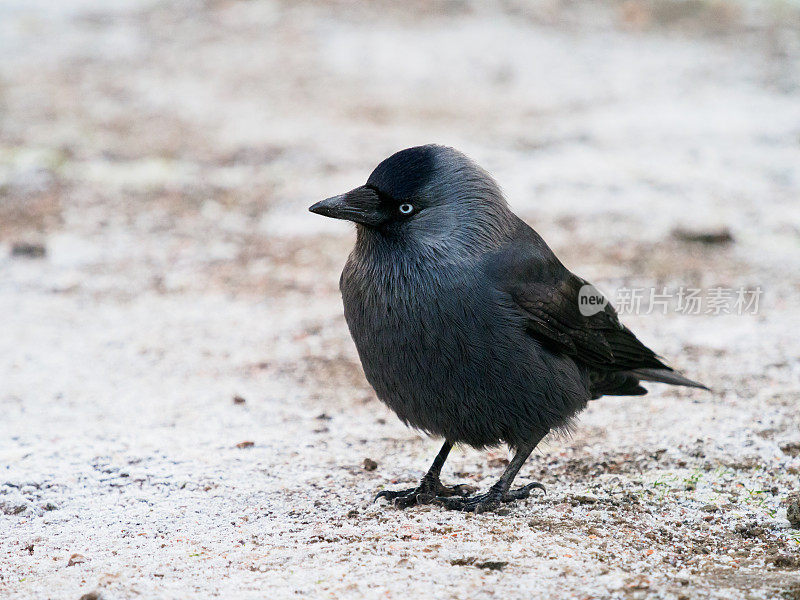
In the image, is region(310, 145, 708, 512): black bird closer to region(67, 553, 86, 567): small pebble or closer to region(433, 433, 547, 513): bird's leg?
region(433, 433, 547, 513): bird's leg

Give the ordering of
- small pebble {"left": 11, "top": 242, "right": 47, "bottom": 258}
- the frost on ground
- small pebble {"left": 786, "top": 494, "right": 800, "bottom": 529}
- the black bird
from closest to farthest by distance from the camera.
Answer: the frost on ground, small pebble {"left": 786, "top": 494, "right": 800, "bottom": 529}, the black bird, small pebble {"left": 11, "top": 242, "right": 47, "bottom": 258}

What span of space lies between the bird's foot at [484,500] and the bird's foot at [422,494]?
50 millimetres

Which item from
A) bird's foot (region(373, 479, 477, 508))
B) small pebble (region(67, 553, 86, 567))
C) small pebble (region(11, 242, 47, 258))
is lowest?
small pebble (region(67, 553, 86, 567))

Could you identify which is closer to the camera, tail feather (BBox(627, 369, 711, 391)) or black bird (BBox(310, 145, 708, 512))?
black bird (BBox(310, 145, 708, 512))

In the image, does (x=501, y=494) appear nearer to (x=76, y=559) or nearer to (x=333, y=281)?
(x=76, y=559)

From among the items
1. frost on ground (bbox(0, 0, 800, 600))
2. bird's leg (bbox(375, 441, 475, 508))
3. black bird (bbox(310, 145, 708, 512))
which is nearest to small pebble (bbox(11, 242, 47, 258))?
frost on ground (bbox(0, 0, 800, 600))

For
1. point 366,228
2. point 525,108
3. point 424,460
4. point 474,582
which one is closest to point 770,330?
point 424,460

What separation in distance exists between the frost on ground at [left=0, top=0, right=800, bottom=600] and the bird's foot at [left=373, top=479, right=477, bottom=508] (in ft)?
0.41

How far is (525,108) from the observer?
12000 millimetres

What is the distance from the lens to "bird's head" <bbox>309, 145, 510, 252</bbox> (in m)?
4.40

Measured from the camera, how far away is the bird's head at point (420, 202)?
4398mm

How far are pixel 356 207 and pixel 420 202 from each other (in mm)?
315

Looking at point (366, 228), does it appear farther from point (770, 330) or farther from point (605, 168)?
point (605, 168)

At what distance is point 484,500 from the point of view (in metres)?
4.41
